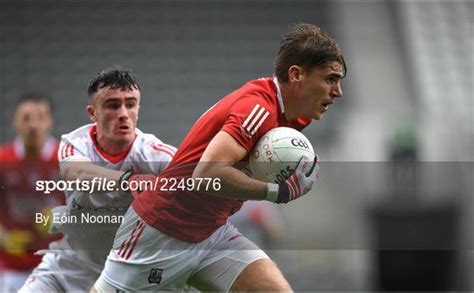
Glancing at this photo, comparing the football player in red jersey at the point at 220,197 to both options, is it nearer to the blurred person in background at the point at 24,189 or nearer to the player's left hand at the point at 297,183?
the player's left hand at the point at 297,183

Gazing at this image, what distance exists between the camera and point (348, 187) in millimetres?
11555

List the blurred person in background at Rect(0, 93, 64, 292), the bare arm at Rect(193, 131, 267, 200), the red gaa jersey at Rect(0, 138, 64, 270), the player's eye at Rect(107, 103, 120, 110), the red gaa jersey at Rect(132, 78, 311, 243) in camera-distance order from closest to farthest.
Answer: the bare arm at Rect(193, 131, 267, 200)
the red gaa jersey at Rect(132, 78, 311, 243)
the player's eye at Rect(107, 103, 120, 110)
the red gaa jersey at Rect(0, 138, 64, 270)
the blurred person in background at Rect(0, 93, 64, 292)

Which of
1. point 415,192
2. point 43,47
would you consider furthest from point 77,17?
point 415,192

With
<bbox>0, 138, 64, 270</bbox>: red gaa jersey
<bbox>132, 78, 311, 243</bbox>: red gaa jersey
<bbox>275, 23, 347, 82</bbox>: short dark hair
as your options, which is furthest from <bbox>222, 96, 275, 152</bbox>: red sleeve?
<bbox>0, 138, 64, 270</bbox>: red gaa jersey

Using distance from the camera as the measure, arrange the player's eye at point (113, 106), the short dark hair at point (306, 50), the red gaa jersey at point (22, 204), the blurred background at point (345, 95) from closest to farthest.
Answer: the short dark hair at point (306, 50) < the player's eye at point (113, 106) < the red gaa jersey at point (22, 204) < the blurred background at point (345, 95)

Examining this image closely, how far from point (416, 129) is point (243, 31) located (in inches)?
155

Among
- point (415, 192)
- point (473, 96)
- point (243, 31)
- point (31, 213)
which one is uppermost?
point (243, 31)

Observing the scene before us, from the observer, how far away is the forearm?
14.1 ft

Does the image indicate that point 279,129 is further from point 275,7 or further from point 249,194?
point 275,7

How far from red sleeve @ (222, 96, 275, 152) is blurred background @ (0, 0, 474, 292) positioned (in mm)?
5424

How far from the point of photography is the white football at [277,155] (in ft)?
14.6

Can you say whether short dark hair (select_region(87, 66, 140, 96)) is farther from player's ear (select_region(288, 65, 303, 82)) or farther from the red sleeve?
player's ear (select_region(288, 65, 303, 82))

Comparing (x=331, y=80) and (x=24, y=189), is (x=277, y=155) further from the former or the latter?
(x=24, y=189)

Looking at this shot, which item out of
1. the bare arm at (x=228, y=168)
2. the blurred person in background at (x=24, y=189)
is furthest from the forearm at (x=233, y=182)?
the blurred person in background at (x=24, y=189)
